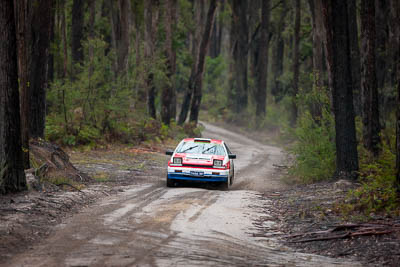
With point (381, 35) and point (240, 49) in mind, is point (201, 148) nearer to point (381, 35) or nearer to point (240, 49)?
point (381, 35)

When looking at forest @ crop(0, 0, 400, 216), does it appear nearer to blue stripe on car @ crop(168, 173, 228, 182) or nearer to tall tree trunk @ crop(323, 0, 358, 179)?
tall tree trunk @ crop(323, 0, 358, 179)

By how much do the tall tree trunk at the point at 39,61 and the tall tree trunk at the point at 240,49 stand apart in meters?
29.9

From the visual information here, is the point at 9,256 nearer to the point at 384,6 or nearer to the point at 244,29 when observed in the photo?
the point at 384,6

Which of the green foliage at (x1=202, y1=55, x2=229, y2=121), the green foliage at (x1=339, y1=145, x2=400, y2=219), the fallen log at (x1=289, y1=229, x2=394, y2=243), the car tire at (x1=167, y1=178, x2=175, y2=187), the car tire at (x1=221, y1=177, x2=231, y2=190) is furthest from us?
the green foliage at (x1=202, y1=55, x2=229, y2=121)

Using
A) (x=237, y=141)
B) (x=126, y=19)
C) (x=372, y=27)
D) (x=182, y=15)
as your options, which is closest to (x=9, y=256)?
(x=372, y=27)

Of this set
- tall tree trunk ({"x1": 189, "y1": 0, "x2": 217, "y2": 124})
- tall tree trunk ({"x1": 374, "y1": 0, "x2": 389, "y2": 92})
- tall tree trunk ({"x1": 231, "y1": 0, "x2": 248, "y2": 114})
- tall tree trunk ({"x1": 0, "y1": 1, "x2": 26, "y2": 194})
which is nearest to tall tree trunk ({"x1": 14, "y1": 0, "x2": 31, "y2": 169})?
tall tree trunk ({"x1": 0, "y1": 1, "x2": 26, "y2": 194})

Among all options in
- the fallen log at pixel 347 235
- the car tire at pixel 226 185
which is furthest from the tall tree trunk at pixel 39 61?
the fallen log at pixel 347 235

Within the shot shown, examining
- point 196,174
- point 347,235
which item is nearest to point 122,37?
point 196,174

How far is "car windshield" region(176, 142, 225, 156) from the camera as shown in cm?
1697

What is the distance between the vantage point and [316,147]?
58.4ft

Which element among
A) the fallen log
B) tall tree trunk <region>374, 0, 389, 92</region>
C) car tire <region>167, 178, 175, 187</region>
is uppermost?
tall tree trunk <region>374, 0, 389, 92</region>

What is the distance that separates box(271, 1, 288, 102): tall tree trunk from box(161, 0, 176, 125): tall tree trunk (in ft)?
54.0

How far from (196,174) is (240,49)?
106 feet

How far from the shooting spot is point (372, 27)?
711 inches
